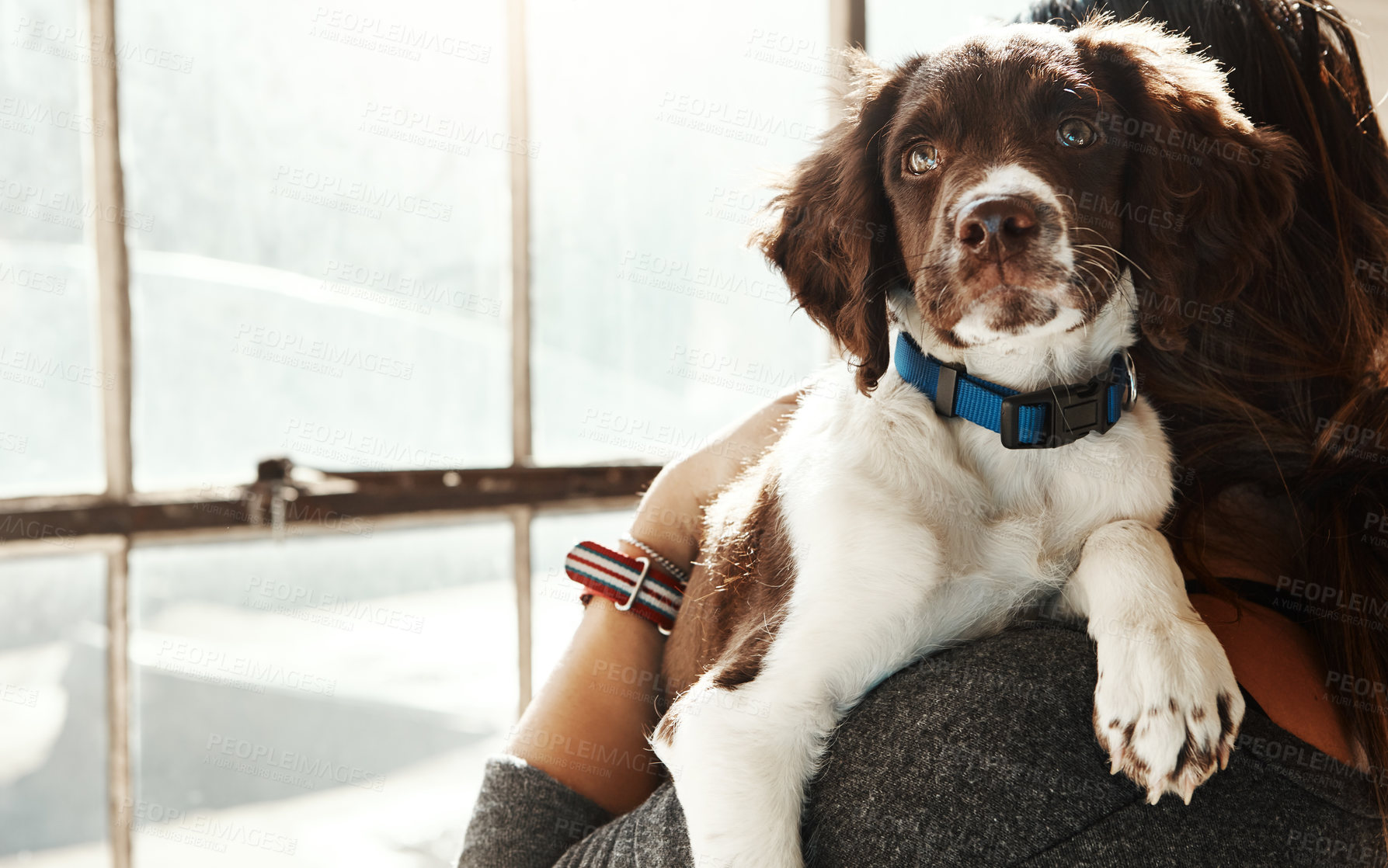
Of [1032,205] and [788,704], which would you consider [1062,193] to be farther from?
[788,704]

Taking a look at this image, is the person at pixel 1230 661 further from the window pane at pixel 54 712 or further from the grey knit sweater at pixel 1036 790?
the window pane at pixel 54 712

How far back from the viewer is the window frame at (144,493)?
248cm

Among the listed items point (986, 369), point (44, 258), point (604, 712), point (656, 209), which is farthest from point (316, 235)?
point (986, 369)

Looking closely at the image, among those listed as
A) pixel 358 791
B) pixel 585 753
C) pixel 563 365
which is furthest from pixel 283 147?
pixel 585 753

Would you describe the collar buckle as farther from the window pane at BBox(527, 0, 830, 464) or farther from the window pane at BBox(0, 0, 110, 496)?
the window pane at BBox(0, 0, 110, 496)

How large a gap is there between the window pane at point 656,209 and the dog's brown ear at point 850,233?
1.93 m

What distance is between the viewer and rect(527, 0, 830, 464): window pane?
3.26 metres

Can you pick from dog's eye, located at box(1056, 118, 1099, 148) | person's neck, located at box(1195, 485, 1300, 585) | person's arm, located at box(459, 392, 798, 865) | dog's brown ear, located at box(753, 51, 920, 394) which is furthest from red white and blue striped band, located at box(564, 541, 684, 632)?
dog's eye, located at box(1056, 118, 1099, 148)

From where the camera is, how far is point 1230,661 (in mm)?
931

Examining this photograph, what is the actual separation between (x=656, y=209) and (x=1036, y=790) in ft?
9.76

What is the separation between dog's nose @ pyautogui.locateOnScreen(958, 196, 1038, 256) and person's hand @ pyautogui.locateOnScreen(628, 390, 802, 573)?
571 mm

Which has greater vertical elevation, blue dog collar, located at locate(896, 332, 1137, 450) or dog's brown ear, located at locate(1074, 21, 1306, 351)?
dog's brown ear, located at locate(1074, 21, 1306, 351)

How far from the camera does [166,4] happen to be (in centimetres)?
261

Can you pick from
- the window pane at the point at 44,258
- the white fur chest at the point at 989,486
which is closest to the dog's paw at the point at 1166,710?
the white fur chest at the point at 989,486
